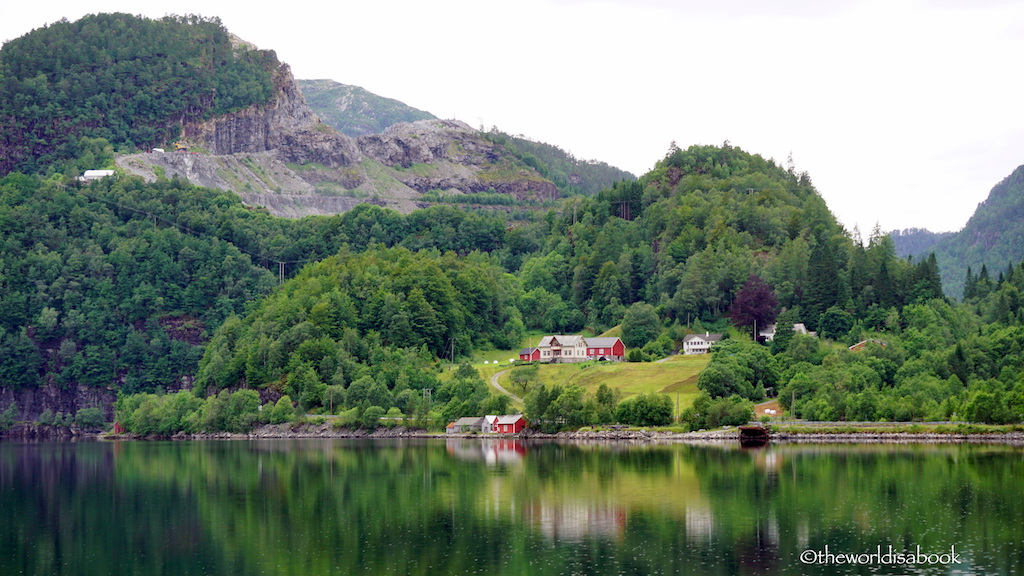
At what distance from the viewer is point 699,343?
13912cm

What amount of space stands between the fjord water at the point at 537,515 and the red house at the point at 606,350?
187 ft

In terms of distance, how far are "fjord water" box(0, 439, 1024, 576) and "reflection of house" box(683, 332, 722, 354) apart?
53544 millimetres

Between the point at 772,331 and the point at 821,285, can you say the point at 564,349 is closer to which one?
the point at 772,331

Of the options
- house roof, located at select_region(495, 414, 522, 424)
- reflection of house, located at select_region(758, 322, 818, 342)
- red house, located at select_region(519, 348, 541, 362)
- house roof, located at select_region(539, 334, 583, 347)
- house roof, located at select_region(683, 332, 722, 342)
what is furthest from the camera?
red house, located at select_region(519, 348, 541, 362)

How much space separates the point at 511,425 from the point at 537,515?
62.9 metres

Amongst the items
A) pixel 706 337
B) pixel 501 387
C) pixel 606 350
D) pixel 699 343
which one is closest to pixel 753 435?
pixel 501 387

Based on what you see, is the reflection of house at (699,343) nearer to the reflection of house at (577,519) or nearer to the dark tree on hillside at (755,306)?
the dark tree on hillside at (755,306)

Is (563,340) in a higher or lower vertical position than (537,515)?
higher

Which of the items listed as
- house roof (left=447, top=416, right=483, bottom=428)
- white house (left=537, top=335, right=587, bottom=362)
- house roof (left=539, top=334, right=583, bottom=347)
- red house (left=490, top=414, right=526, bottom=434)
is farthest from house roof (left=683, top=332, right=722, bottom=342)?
house roof (left=447, top=416, right=483, bottom=428)

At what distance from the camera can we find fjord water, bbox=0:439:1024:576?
136ft

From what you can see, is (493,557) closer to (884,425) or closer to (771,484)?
(771,484)

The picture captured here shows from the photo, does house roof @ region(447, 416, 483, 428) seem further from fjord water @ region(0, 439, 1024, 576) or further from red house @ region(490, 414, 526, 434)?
fjord water @ region(0, 439, 1024, 576)

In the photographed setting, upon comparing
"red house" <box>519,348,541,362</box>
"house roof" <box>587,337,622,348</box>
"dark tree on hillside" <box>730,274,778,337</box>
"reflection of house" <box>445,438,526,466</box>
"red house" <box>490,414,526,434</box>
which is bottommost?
"reflection of house" <box>445,438,526,466</box>

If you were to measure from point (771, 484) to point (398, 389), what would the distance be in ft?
249
